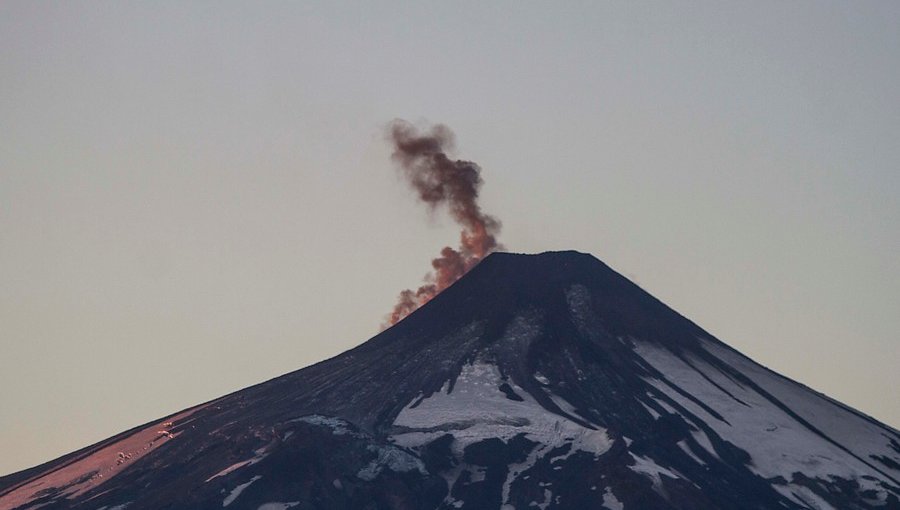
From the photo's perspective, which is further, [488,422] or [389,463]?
[488,422]

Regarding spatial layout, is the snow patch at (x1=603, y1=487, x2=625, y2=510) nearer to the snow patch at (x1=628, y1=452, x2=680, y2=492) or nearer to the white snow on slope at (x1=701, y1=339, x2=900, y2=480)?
the snow patch at (x1=628, y1=452, x2=680, y2=492)

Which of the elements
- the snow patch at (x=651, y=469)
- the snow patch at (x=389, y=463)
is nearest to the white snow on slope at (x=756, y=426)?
the snow patch at (x=651, y=469)

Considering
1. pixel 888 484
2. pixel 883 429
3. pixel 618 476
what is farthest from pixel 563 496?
pixel 883 429

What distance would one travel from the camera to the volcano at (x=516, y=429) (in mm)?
156375

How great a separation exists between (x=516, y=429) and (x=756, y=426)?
72.2 ft

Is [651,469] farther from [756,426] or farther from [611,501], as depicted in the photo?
[756,426]

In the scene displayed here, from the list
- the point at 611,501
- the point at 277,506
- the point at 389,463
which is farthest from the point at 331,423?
the point at 611,501

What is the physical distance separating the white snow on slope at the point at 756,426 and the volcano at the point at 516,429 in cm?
21

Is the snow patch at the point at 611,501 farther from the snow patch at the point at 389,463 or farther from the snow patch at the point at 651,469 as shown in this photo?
the snow patch at the point at 389,463

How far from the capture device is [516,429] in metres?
164

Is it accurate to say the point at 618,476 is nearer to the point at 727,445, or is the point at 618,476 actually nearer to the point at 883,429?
the point at 727,445

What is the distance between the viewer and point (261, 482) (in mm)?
155625

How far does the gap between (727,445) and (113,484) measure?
49.8m

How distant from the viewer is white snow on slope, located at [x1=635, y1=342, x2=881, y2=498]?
166 meters
